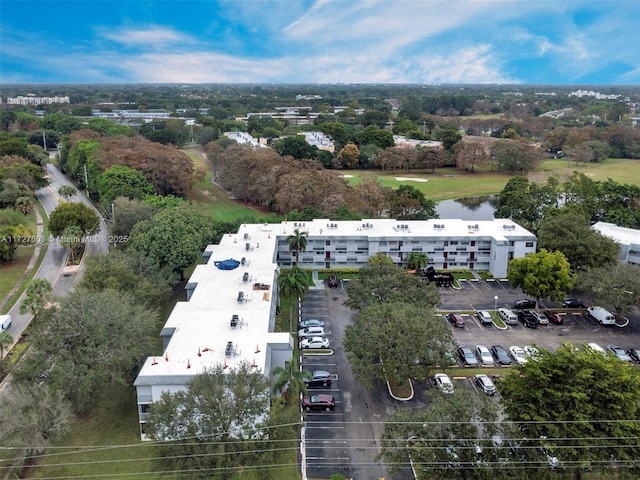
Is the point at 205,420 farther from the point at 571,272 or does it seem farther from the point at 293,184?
the point at 293,184

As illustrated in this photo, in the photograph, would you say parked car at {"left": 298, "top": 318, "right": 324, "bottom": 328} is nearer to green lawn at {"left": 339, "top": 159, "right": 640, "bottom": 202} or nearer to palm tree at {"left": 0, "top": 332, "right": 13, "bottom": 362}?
palm tree at {"left": 0, "top": 332, "right": 13, "bottom": 362}

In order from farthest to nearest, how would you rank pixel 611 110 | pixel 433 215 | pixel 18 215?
pixel 611 110
pixel 433 215
pixel 18 215

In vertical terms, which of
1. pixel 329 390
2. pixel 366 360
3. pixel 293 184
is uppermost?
pixel 293 184

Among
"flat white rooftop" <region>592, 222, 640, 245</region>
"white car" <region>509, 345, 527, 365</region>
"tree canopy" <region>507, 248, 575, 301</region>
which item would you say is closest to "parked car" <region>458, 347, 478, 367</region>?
"white car" <region>509, 345, 527, 365</region>

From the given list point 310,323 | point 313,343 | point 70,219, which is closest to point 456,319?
point 310,323

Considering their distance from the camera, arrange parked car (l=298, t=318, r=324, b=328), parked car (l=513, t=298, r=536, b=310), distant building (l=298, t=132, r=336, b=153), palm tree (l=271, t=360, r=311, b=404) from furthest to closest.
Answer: distant building (l=298, t=132, r=336, b=153)
parked car (l=513, t=298, r=536, b=310)
parked car (l=298, t=318, r=324, b=328)
palm tree (l=271, t=360, r=311, b=404)

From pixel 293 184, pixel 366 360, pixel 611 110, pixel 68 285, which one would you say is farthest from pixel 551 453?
pixel 611 110

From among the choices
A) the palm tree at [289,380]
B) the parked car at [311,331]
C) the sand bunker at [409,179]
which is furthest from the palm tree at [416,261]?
the sand bunker at [409,179]
